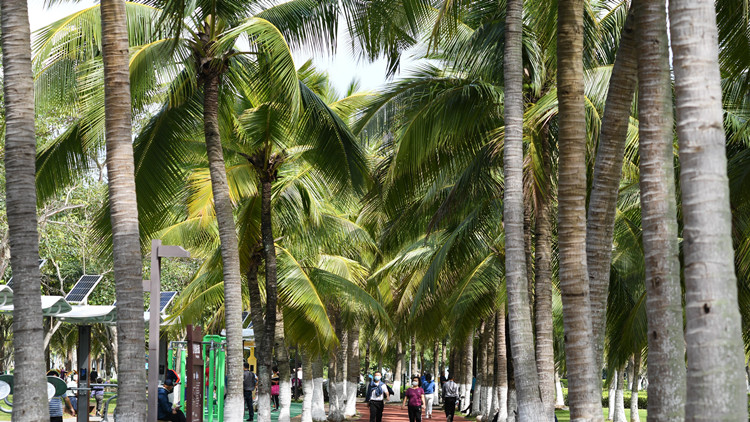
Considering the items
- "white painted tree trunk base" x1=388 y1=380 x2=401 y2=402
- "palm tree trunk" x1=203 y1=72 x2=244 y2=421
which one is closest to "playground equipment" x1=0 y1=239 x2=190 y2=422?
"palm tree trunk" x1=203 y1=72 x2=244 y2=421

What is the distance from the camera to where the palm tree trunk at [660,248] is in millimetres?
6121

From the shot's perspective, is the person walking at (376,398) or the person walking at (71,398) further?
→ the person walking at (71,398)

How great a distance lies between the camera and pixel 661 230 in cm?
618

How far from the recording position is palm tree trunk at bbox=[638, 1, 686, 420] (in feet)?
20.1

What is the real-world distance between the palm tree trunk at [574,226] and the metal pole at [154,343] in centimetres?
530

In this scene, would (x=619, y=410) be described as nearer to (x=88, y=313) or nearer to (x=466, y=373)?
(x=466, y=373)

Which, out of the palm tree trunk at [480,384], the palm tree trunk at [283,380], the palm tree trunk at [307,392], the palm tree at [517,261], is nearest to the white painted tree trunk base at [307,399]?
the palm tree trunk at [307,392]

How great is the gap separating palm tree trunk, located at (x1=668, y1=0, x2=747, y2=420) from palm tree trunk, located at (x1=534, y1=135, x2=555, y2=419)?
6570mm

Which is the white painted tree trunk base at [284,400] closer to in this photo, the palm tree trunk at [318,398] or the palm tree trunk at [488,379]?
the palm tree trunk at [318,398]

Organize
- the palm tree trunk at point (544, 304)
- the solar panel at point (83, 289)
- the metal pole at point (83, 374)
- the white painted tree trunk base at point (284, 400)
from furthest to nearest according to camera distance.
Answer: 1. the solar panel at point (83, 289)
2. the white painted tree trunk base at point (284, 400)
3. the metal pole at point (83, 374)
4. the palm tree trunk at point (544, 304)

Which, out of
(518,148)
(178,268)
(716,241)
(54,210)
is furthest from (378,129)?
(178,268)

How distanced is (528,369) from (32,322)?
5.15 meters

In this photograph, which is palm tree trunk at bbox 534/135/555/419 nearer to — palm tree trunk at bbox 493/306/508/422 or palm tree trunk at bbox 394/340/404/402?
palm tree trunk at bbox 493/306/508/422

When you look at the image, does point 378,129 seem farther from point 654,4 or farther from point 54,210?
point 54,210
